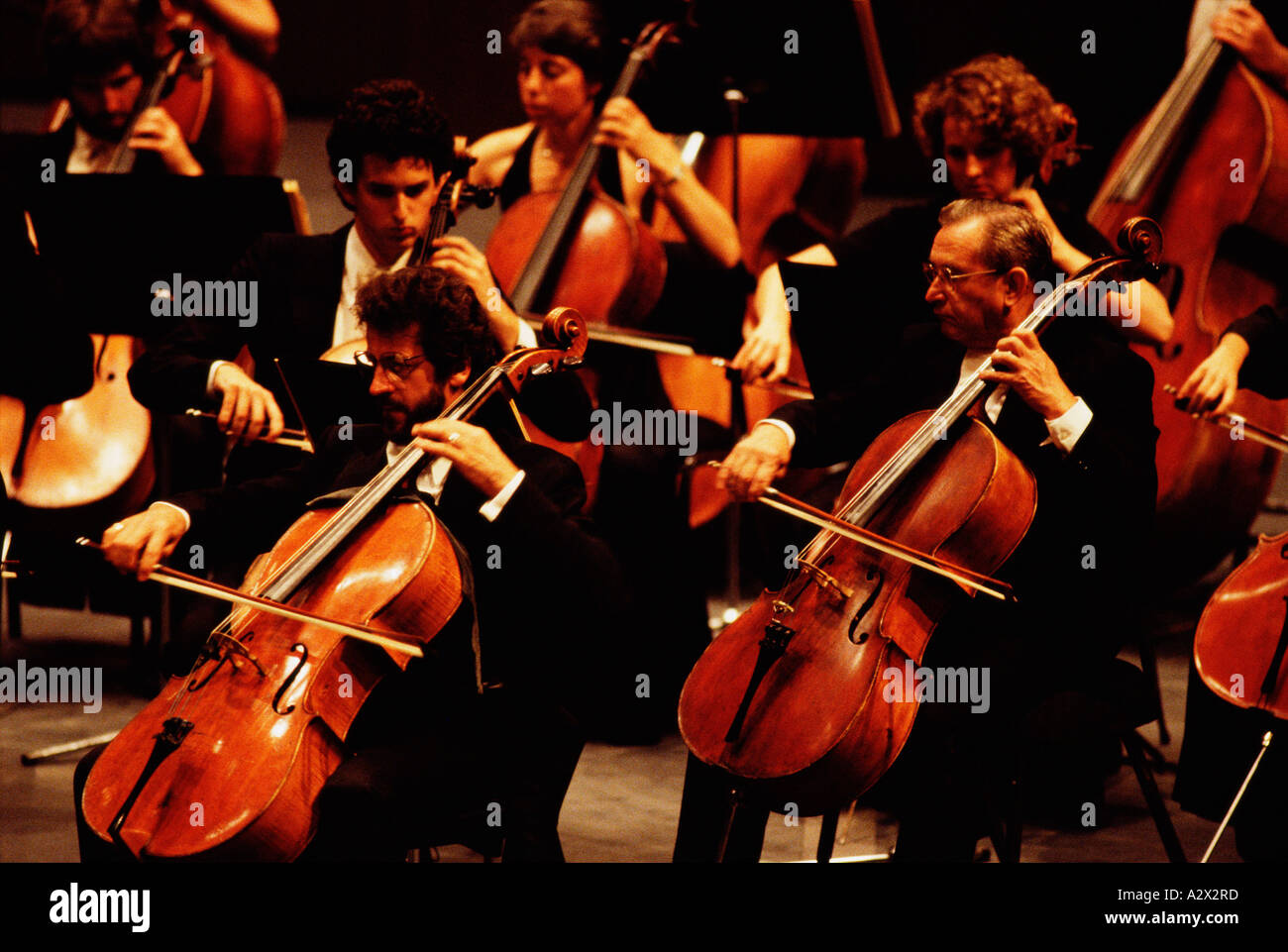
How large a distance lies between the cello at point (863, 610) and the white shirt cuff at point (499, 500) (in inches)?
12.7

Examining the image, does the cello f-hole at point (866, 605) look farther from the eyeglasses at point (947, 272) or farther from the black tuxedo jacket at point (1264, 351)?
the black tuxedo jacket at point (1264, 351)

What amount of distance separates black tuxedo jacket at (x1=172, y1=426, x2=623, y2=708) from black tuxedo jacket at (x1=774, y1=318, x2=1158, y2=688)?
1.54ft

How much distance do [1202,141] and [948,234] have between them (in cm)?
107

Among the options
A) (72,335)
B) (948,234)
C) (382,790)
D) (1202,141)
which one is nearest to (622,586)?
(382,790)

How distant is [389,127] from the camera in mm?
2520

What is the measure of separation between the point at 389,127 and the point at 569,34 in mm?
895

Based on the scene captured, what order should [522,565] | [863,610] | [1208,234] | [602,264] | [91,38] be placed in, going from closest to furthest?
[863,610] < [522,565] < [1208,234] < [602,264] < [91,38]

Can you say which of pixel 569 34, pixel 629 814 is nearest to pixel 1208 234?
pixel 569 34

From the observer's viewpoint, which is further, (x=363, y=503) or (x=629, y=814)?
(x=629, y=814)

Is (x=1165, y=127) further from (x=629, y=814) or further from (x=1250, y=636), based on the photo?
(x=629, y=814)

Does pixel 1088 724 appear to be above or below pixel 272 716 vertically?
below

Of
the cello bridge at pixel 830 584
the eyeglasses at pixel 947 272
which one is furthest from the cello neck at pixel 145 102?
the cello bridge at pixel 830 584

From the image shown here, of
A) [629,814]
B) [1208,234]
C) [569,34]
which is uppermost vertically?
[569,34]
